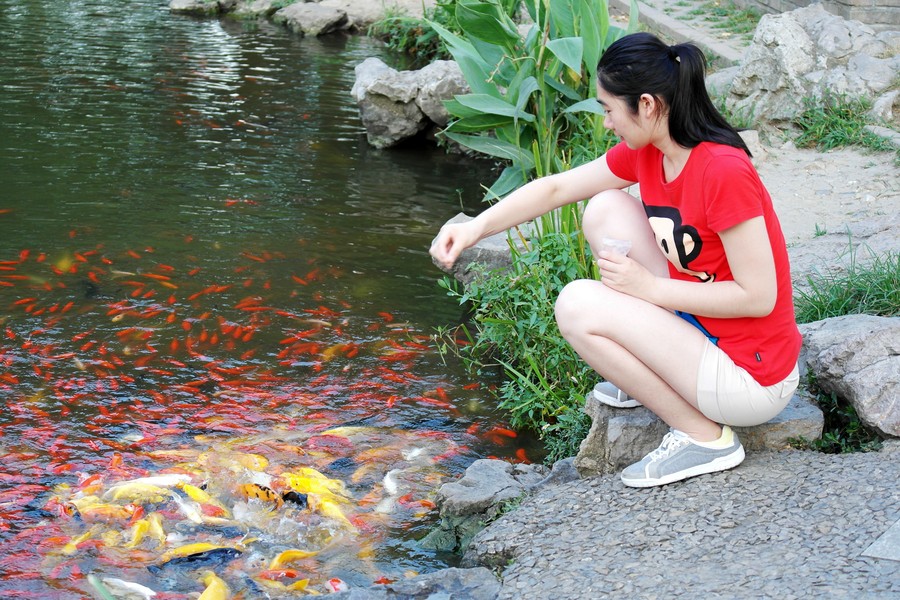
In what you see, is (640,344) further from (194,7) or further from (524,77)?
(194,7)

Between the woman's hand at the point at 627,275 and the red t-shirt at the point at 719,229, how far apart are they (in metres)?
0.16

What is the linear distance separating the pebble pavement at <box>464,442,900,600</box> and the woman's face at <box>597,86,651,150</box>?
1162 mm

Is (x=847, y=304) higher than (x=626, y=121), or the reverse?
(x=626, y=121)

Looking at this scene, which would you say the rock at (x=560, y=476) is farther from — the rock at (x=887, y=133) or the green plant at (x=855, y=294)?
the rock at (x=887, y=133)

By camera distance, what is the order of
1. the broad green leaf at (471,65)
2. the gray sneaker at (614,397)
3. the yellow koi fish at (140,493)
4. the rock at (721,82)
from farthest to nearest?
1. the rock at (721,82)
2. the broad green leaf at (471,65)
3. the yellow koi fish at (140,493)
4. the gray sneaker at (614,397)

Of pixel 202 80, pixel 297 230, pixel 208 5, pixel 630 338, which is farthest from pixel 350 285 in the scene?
pixel 208 5

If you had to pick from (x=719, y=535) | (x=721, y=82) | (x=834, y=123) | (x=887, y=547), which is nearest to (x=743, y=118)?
(x=721, y=82)

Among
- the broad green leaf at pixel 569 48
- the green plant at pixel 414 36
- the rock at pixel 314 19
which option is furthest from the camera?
the rock at pixel 314 19

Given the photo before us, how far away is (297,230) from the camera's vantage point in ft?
24.7

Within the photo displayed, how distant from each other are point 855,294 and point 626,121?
75.6 inches

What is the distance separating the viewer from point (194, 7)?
54.4 feet

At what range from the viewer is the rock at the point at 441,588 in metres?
3.13

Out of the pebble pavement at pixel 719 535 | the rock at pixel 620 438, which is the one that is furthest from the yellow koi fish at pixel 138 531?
the rock at pixel 620 438

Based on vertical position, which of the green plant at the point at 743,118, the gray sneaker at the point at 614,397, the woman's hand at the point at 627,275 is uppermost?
the woman's hand at the point at 627,275
